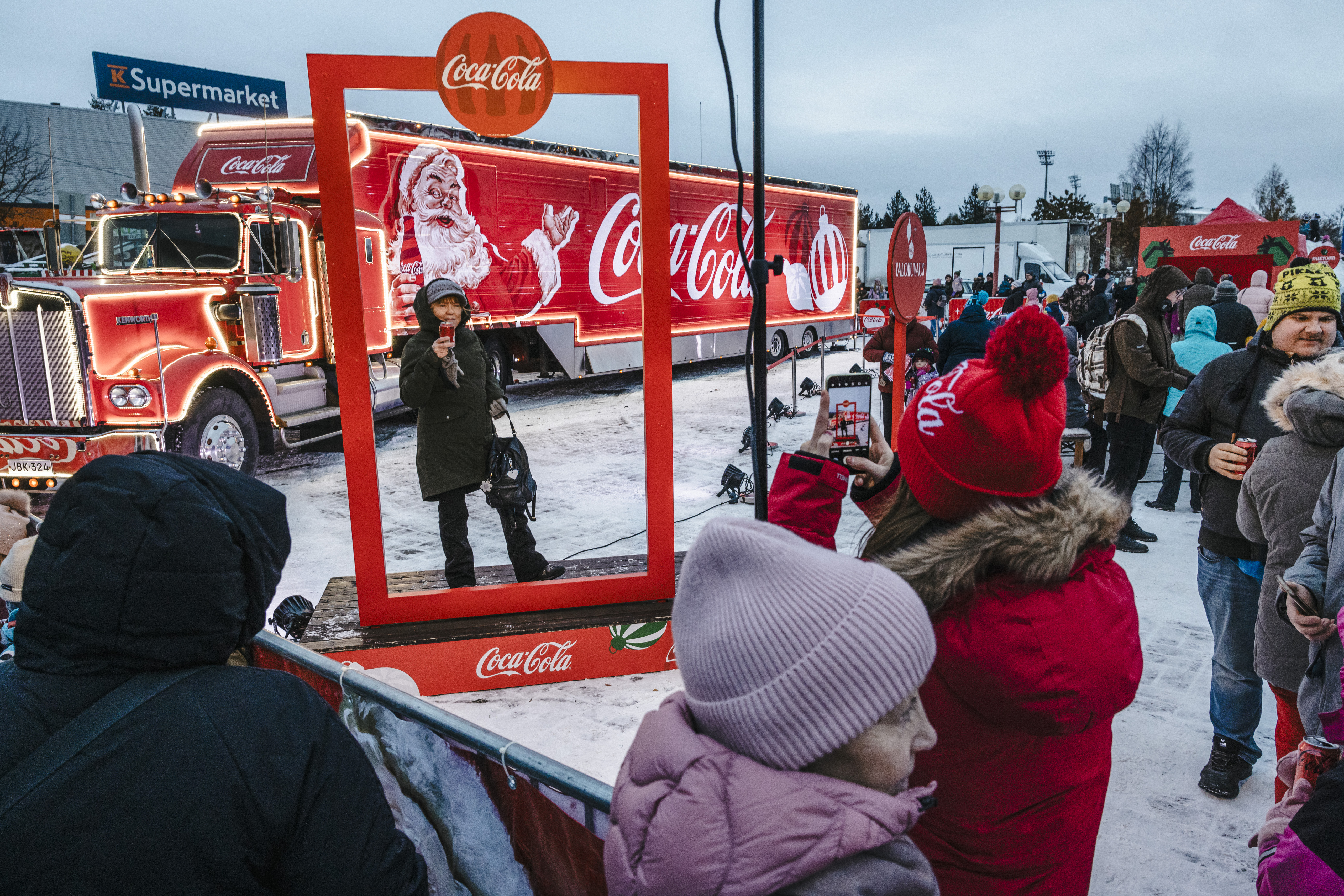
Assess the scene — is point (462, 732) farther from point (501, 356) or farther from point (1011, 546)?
point (501, 356)

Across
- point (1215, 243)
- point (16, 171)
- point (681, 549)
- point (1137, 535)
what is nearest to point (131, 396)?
point (681, 549)

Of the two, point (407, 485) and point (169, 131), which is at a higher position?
point (169, 131)

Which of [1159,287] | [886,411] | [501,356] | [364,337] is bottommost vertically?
[886,411]

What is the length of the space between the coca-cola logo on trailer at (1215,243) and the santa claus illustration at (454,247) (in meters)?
14.1

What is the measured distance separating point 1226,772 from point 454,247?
335 inches

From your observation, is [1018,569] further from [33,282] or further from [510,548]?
[33,282]

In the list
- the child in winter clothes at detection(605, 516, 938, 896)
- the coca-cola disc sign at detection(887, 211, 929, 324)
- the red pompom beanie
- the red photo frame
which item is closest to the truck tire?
the red photo frame

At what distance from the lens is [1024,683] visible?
1129 mm

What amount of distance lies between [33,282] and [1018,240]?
32.8 meters

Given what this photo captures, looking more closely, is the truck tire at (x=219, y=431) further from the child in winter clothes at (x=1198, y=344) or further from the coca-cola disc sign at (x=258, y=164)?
the child in winter clothes at (x=1198, y=344)

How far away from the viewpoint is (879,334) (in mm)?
7977

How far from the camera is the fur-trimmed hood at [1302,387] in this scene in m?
2.06

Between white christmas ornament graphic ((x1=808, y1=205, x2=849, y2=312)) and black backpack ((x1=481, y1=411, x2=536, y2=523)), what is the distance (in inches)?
482

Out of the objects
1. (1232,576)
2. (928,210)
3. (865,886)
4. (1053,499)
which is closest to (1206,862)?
(1232,576)
